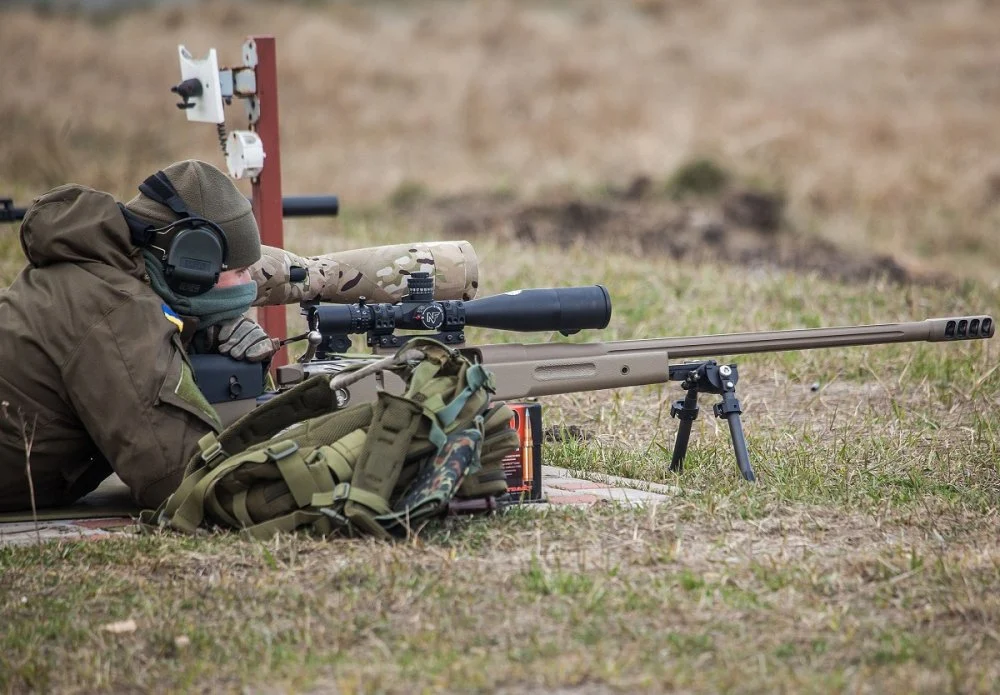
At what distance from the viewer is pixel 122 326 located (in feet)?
13.9

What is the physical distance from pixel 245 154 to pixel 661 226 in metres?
8.22

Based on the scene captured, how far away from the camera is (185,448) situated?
168 inches

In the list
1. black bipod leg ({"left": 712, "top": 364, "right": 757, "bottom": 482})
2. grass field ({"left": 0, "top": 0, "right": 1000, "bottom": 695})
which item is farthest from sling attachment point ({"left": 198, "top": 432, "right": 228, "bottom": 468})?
black bipod leg ({"left": 712, "top": 364, "right": 757, "bottom": 482})

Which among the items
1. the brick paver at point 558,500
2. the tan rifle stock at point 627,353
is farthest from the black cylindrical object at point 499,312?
the brick paver at point 558,500

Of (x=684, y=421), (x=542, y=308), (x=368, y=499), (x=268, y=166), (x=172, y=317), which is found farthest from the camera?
(x=268, y=166)

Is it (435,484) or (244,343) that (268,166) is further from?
(435,484)

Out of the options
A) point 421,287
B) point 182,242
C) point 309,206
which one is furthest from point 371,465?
point 309,206

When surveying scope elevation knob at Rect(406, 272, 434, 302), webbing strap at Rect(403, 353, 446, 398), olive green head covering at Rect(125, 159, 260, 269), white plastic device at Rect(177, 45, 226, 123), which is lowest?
webbing strap at Rect(403, 353, 446, 398)

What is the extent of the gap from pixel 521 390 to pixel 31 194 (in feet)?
28.4

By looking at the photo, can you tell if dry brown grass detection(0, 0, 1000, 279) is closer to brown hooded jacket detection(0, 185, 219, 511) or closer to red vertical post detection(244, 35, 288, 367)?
red vertical post detection(244, 35, 288, 367)

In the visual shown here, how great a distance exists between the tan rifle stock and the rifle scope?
142 millimetres

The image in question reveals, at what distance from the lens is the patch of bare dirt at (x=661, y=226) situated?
1221 cm

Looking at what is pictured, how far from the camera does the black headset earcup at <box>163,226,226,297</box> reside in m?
4.36

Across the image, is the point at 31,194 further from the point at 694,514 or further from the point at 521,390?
the point at 694,514
